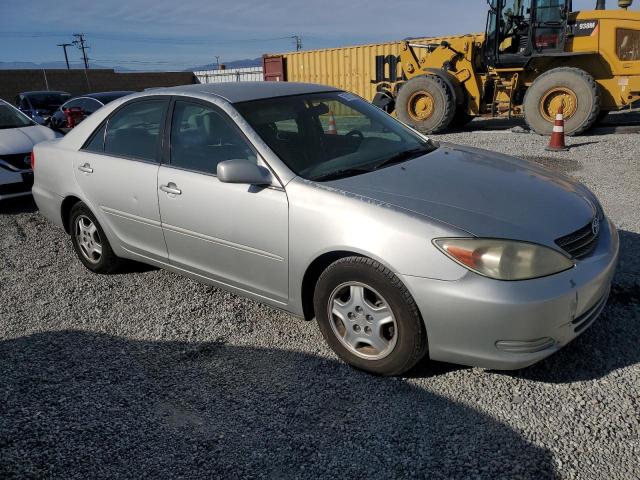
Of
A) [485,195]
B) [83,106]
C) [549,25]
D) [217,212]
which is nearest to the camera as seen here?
[485,195]

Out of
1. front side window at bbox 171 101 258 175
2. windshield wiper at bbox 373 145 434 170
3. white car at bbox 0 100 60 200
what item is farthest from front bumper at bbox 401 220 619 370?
white car at bbox 0 100 60 200

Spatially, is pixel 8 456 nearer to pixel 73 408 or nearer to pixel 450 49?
pixel 73 408

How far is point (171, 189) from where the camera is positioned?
3.51 metres


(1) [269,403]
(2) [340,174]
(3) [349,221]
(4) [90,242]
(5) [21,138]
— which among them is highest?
(2) [340,174]

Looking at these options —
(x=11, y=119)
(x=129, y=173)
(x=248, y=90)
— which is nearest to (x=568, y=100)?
(x=248, y=90)

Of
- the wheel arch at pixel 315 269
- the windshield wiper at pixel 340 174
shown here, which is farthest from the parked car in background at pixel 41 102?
the wheel arch at pixel 315 269

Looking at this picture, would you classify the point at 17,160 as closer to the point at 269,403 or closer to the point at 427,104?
the point at 269,403

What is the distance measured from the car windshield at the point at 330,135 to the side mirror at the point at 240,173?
20cm

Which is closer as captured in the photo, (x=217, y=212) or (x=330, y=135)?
(x=217, y=212)

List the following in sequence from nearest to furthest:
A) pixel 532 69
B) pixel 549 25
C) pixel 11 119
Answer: pixel 11 119 < pixel 549 25 < pixel 532 69

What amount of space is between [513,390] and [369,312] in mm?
832

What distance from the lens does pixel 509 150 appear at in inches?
365

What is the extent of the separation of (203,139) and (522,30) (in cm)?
991

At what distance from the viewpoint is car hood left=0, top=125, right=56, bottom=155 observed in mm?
6668
